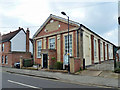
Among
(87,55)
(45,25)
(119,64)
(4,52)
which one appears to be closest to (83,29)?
(87,55)

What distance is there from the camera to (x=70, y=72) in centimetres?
1401

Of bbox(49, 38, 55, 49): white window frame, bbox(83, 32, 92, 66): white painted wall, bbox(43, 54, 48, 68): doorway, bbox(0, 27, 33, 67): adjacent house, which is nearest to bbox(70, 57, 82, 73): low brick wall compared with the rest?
bbox(83, 32, 92, 66): white painted wall

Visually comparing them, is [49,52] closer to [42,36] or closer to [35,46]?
[42,36]

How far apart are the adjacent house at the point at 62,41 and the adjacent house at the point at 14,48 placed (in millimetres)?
5640

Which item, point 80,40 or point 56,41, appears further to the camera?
point 56,41

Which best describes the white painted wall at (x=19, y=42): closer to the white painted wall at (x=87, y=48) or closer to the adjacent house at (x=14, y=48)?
the adjacent house at (x=14, y=48)

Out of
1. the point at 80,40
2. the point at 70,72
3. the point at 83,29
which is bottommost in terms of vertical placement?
the point at 70,72

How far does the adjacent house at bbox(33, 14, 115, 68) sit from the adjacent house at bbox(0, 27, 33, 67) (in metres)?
5.64

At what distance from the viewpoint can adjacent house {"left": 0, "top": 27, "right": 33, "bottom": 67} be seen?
86.5 feet

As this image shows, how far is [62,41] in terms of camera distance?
1895 centimetres

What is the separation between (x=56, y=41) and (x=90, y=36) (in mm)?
5642

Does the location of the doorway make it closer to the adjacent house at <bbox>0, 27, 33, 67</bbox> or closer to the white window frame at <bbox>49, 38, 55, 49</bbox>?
the white window frame at <bbox>49, 38, 55, 49</bbox>

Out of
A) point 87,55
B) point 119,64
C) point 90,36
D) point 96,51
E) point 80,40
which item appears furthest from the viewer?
point 96,51

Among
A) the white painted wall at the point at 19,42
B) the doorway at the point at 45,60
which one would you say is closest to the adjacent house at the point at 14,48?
the white painted wall at the point at 19,42
